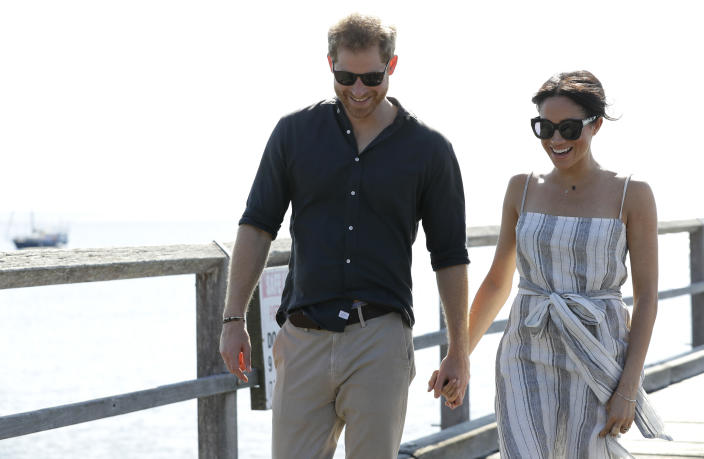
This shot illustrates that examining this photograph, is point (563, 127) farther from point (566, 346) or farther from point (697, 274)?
point (697, 274)

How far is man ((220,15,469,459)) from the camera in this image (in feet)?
9.85

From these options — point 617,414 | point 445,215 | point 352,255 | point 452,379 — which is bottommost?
point 617,414

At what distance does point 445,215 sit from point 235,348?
687 millimetres

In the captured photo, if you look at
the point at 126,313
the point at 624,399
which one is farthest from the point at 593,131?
the point at 126,313

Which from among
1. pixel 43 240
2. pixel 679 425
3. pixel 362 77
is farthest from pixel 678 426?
pixel 43 240

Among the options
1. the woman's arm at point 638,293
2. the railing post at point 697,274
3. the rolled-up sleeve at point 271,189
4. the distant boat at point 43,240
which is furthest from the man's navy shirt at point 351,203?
the distant boat at point 43,240

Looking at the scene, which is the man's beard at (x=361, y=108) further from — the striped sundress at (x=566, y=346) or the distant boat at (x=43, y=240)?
the distant boat at (x=43, y=240)

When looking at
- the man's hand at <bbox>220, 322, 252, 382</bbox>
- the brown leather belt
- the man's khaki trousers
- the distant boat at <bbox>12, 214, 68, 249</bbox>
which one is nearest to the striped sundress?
the man's khaki trousers

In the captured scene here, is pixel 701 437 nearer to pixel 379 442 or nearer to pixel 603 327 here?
pixel 603 327

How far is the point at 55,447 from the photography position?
24.3m

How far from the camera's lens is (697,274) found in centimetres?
874

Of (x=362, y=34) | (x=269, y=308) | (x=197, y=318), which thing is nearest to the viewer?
(x=362, y=34)

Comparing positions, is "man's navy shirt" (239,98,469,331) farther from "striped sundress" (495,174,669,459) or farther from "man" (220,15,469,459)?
"striped sundress" (495,174,669,459)

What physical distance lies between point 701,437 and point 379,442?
325 cm
